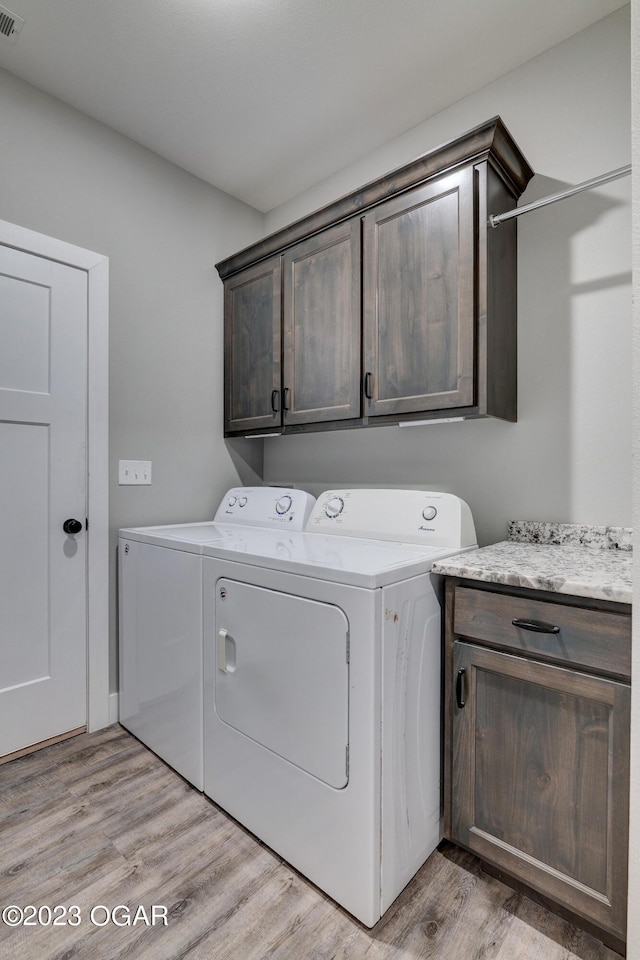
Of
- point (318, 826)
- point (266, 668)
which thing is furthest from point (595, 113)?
point (318, 826)

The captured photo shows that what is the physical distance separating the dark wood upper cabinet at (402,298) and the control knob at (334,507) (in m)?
0.34

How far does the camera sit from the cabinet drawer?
1049 mm

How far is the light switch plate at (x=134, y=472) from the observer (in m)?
2.17

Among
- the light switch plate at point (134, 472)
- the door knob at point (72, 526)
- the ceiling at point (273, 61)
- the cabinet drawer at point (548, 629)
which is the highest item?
the ceiling at point (273, 61)

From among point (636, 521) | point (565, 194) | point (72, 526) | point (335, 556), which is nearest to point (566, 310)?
point (565, 194)

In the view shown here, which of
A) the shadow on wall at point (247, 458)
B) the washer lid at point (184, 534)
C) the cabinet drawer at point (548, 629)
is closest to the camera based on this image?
the cabinet drawer at point (548, 629)

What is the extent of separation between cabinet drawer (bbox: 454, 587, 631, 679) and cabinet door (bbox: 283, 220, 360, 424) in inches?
37.1

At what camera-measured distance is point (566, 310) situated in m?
1.69

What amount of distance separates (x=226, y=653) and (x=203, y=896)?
0.61 meters

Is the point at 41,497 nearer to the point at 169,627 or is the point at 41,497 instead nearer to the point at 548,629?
the point at 169,627

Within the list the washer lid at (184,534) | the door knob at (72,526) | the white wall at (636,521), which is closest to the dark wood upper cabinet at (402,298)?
the washer lid at (184,534)

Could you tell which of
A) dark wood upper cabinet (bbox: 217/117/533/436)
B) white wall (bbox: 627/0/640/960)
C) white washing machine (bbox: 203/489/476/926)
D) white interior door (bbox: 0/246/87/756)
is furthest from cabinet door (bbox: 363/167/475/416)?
white interior door (bbox: 0/246/87/756)

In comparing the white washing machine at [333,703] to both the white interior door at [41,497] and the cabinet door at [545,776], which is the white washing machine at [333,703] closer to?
the cabinet door at [545,776]

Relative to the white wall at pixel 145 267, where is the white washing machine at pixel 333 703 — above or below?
below
